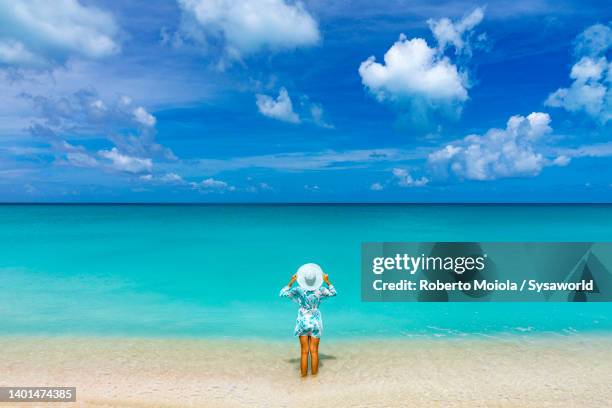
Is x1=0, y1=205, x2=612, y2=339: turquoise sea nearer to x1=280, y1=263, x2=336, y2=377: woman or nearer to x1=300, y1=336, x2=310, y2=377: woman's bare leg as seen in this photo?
x1=300, y1=336, x2=310, y2=377: woman's bare leg

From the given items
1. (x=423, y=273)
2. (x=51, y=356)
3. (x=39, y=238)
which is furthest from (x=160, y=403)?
(x=39, y=238)

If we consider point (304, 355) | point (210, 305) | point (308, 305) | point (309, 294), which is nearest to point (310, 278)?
point (309, 294)

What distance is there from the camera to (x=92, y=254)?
28078 mm

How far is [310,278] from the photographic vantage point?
24.4 ft

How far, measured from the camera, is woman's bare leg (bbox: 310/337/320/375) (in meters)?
7.92

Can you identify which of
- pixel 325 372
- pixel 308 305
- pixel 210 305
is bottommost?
pixel 325 372

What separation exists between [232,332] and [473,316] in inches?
264

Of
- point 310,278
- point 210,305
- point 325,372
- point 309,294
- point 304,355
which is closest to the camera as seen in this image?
point 310,278

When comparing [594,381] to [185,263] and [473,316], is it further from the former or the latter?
[185,263]

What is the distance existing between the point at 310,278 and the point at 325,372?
2.11m

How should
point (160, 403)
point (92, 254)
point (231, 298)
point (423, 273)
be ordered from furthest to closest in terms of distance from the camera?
point (92, 254) → point (231, 298) → point (423, 273) → point (160, 403)

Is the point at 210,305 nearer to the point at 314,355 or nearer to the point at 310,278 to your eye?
the point at 314,355

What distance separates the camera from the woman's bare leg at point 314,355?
26.0ft

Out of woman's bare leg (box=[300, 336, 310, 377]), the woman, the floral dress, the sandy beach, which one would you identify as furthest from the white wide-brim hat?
the sandy beach
